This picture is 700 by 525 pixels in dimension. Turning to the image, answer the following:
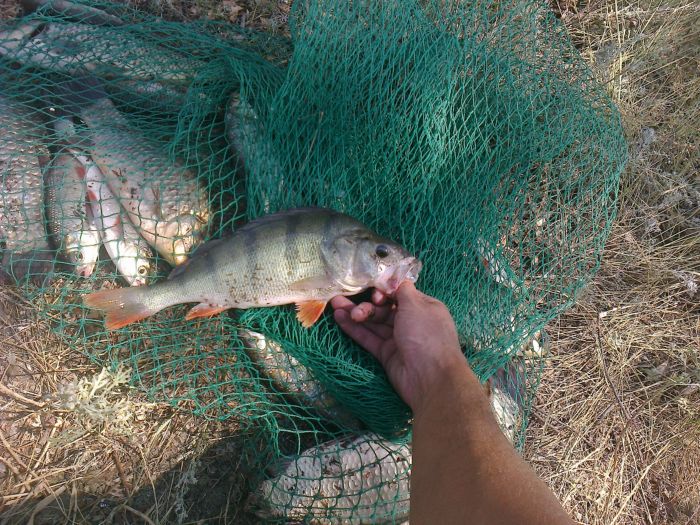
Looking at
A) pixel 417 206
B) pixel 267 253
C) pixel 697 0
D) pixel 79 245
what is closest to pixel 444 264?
pixel 417 206

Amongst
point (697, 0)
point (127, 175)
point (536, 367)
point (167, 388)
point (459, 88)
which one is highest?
point (697, 0)

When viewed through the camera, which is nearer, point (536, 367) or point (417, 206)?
point (417, 206)

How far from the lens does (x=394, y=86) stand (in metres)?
3.65

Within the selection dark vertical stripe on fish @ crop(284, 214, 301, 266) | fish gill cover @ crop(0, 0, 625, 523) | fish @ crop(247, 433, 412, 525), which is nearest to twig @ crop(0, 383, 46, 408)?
fish gill cover @ crop(0, 0, 625, 523)

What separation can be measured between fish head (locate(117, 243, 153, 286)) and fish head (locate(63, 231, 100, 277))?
20cm

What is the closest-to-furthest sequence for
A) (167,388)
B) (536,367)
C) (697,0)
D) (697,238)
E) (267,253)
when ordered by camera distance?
(267,253) → (167,388) → (536,367) → (697,238) → (697,0)

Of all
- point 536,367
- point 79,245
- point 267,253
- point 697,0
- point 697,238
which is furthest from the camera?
point 697,0

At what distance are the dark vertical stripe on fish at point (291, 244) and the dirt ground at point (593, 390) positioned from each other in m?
1.53

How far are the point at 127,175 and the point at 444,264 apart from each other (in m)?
2.35

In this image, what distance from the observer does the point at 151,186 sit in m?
3.44

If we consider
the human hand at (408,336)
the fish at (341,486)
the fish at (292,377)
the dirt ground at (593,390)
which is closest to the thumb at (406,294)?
the human hand at (408,336)

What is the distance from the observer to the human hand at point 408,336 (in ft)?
8.71

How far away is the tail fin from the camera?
2953mm

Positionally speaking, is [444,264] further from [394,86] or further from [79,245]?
[79,245]
